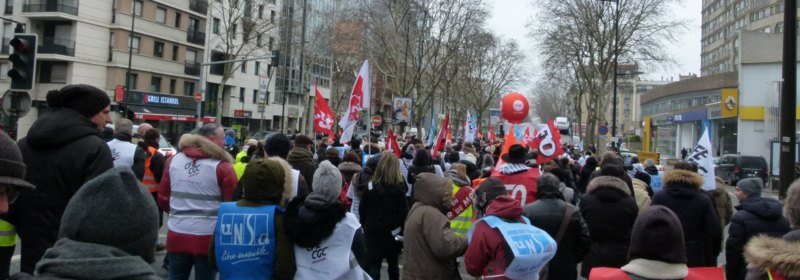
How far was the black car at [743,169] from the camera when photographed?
28.9 metres

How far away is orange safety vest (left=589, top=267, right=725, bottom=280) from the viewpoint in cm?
362

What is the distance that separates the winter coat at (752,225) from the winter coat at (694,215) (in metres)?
0.36

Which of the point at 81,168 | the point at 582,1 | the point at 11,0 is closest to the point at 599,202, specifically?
the point at 81,168

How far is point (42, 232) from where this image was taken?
3525mm

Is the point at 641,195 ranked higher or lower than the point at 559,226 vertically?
higher

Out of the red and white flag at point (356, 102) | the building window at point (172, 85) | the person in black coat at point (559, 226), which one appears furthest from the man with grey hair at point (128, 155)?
the building window at point (172, 85)

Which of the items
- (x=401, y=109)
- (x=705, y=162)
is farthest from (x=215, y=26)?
(x=705, y=162)

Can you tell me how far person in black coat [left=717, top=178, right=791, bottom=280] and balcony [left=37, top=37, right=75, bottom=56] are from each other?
42.6m

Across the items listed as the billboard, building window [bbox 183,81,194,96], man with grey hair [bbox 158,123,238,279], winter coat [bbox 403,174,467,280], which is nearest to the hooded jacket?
man with grey hair [bbox 158,123,238,279]

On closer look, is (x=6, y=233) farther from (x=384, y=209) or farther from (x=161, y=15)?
(x=161, y=15)

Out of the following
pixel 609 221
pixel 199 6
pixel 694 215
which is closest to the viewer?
pixel 609 221

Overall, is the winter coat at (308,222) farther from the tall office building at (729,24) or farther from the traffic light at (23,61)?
the tall office building at (729,24)

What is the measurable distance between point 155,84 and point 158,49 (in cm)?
263

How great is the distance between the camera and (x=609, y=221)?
5391mm
